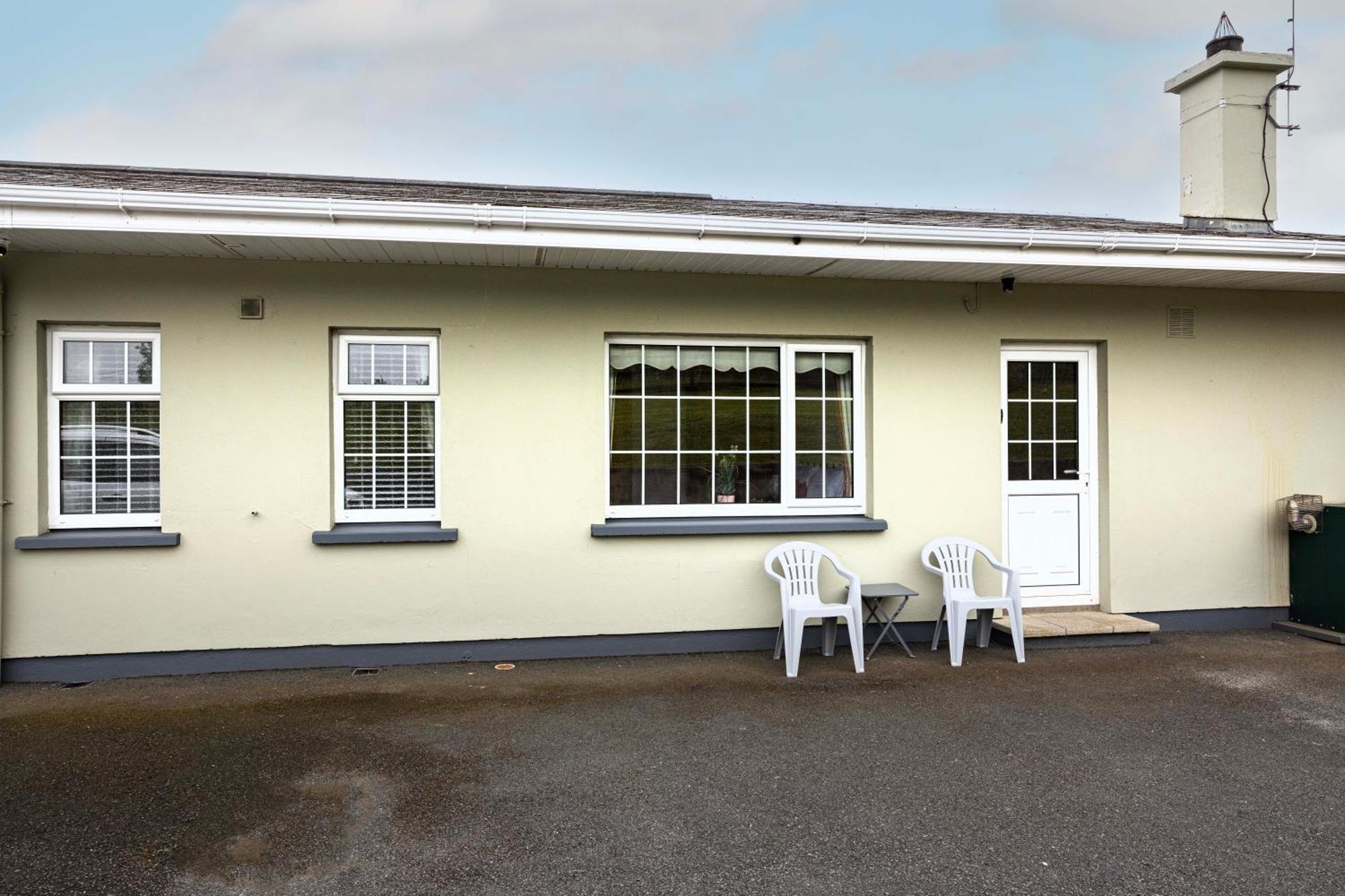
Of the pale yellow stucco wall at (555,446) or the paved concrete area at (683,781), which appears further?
the pale yellow stucco wall at (555,446)

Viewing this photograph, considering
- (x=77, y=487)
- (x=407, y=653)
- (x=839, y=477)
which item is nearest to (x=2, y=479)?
(x=77, y=487)

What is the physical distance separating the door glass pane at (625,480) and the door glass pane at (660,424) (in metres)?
0.16

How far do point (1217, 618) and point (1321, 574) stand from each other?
0.78 metres

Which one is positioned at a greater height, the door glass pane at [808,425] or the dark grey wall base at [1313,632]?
the door glass pane at [808,425]

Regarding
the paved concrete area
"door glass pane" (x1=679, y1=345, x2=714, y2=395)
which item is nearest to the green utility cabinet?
the paved concrete area

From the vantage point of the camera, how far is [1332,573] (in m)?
6.25

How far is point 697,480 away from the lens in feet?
20.0

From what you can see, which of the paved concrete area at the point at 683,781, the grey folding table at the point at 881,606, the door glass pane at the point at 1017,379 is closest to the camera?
the paved concrete area at the point at 683,781

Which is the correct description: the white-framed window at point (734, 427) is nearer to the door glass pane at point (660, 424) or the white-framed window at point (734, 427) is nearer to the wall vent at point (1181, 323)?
the door glass pane at point (660, 424)

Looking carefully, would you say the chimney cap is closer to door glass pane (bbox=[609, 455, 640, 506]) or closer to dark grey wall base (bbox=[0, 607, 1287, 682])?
dark grey wall base (bbox=[0, 607, 1287, 682])

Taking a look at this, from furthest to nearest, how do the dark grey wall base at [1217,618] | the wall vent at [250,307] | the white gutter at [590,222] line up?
the dark grey wall base at [1217,618] → the wall vent at [250,307] → the white gutter at [590,222]

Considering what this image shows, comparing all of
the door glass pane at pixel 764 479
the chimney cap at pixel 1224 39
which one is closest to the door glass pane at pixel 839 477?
the door glass pane at pixel 764 479

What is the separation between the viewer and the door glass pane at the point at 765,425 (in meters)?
6.13

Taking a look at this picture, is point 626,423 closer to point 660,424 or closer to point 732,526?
point 660,424
